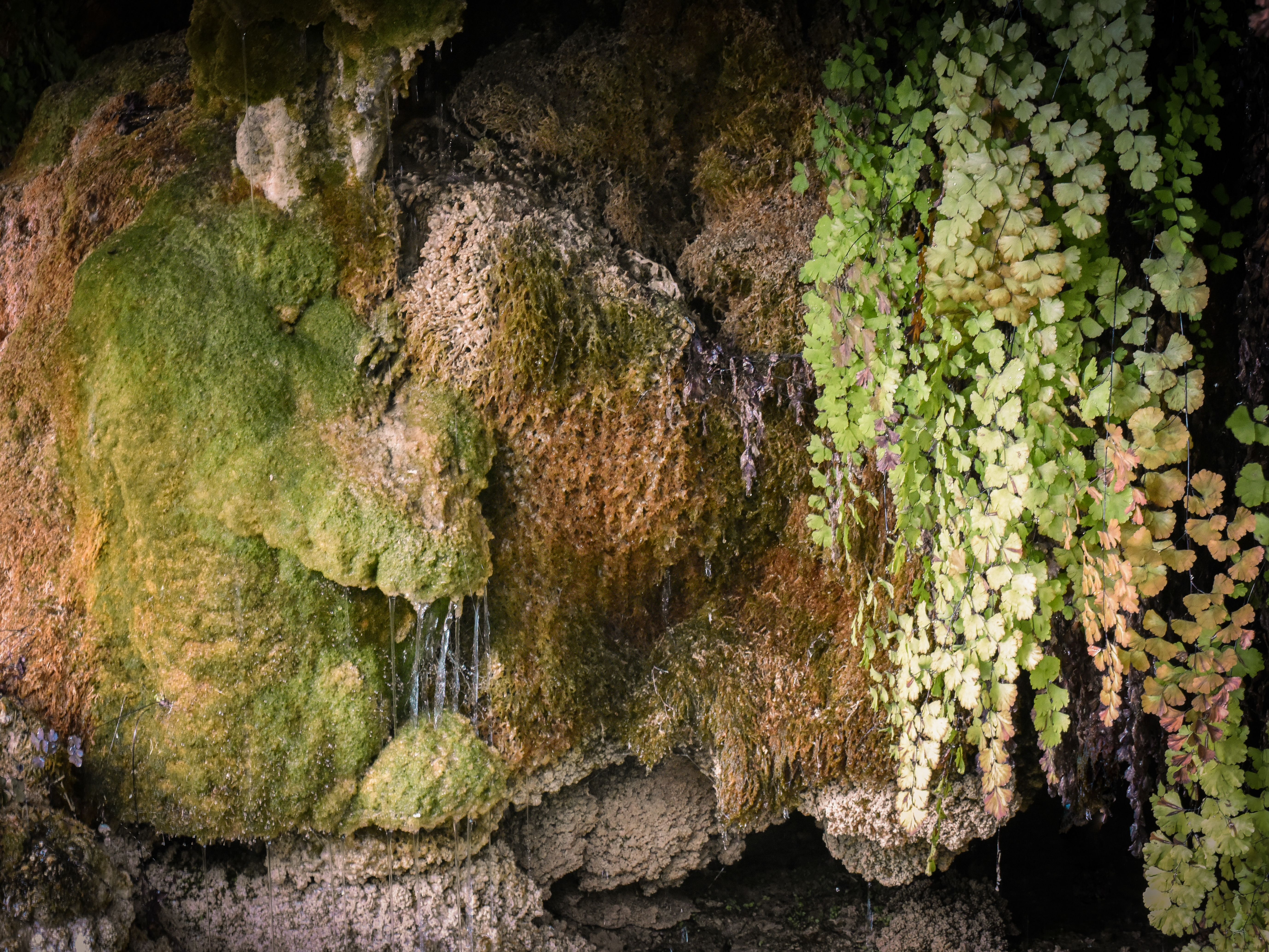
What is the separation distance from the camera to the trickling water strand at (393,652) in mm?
2996

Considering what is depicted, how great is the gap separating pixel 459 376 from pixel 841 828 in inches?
78.0

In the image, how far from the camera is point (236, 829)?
2.94 m

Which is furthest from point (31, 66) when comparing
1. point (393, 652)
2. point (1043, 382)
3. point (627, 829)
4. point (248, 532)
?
point (1043, 382)

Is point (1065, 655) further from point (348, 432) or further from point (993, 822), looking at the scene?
point (348, 432)

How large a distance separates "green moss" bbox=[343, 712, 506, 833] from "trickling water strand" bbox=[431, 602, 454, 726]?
0.09ft

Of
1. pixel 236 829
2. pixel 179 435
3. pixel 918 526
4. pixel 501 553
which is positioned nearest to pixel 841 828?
pixel 918 526

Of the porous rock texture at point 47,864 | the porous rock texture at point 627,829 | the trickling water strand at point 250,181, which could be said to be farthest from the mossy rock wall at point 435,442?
the porous rock texture at point 627,829

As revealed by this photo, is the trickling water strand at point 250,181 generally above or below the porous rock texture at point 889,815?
above

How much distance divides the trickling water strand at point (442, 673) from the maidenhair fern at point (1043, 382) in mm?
1372

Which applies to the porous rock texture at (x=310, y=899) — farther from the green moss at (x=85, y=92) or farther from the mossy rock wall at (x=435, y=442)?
the green moss at (x=85, y=92)

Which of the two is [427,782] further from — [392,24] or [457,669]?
[392,24]

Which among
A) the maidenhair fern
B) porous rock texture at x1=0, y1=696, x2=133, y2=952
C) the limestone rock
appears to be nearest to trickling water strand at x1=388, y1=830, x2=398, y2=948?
porous rock texture at x1=0, y1=696, x2=133, y2=952

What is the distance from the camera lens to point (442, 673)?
3.04 metres

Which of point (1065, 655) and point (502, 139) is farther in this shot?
point (502, 139)
